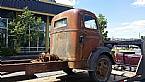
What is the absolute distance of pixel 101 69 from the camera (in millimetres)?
8031

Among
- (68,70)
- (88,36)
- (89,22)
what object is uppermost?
(89,22)

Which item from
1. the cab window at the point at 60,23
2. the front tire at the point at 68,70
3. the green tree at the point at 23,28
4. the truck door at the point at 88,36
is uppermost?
the green tree at the point at 23,28

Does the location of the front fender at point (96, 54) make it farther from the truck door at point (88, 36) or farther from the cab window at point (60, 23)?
the cab window at point (60, 23)

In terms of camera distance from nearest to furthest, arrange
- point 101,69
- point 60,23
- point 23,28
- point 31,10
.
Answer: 1. point 101,69
2. point 60,23
3. point 23,28
4. point 31,10

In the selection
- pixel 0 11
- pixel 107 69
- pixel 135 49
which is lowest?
pixel 107 69

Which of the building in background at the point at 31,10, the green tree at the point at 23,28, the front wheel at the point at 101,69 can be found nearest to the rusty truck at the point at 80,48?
the front wheel at the point at 101,69

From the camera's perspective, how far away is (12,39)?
31.3m

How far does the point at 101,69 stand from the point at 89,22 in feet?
4.42

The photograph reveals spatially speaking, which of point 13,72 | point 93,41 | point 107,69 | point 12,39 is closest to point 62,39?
point 93,41

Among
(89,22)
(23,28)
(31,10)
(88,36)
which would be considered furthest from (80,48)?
(31,10)

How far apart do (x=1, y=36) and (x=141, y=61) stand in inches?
998

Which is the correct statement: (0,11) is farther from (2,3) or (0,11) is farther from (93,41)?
(93,41)

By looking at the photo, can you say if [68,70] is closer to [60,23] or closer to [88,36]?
[88,36]

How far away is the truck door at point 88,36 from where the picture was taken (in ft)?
25.2
